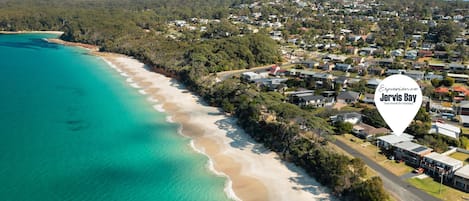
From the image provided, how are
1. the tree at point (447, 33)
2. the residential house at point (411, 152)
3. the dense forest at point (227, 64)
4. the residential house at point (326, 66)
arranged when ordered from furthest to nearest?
the tree at point (447, 33) < the residential house at point (326, 66) < the residential house at point (411, 152) < the dense forest at point (227, 64)

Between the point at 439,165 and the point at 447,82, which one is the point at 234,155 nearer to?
the point at 439,165

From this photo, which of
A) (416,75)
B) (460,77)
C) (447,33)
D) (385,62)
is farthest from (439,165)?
(447,33)

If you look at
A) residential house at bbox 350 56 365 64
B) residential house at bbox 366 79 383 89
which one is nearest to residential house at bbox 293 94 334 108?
residential house at bbox 366 79 383 89

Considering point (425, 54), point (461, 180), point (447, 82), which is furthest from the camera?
point (425, 54)

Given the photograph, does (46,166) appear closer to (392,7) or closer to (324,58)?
(324,58)

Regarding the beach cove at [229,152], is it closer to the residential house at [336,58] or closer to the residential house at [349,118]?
the residential house at [349,118]

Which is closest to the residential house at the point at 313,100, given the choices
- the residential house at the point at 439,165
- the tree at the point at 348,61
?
the residential house at the point at 439,165
